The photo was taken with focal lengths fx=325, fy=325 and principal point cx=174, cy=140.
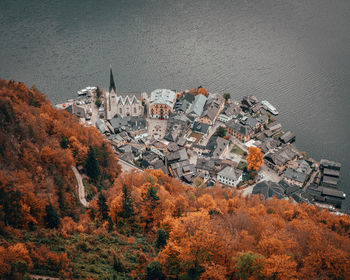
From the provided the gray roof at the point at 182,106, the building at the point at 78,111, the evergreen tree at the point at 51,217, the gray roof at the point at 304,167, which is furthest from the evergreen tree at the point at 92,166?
the gray roof at the point at 304,167

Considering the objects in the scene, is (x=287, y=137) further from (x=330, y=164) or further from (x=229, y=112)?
(x=229, y=112)

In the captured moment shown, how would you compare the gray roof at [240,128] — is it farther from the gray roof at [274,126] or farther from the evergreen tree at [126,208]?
the evergreen tree at [126,208]

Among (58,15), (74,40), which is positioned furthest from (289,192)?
(58,15)

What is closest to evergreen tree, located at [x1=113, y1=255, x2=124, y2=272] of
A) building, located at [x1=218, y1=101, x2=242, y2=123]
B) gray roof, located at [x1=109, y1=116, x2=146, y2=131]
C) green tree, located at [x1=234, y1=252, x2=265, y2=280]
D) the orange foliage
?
green tree, located at [x1=234, y1=252, x2=265, y2=280]

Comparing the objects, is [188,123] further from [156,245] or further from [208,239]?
[208,239]

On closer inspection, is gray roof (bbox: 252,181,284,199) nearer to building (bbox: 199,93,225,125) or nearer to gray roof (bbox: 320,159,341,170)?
gray roof (bbox: 320,159,341,170)
